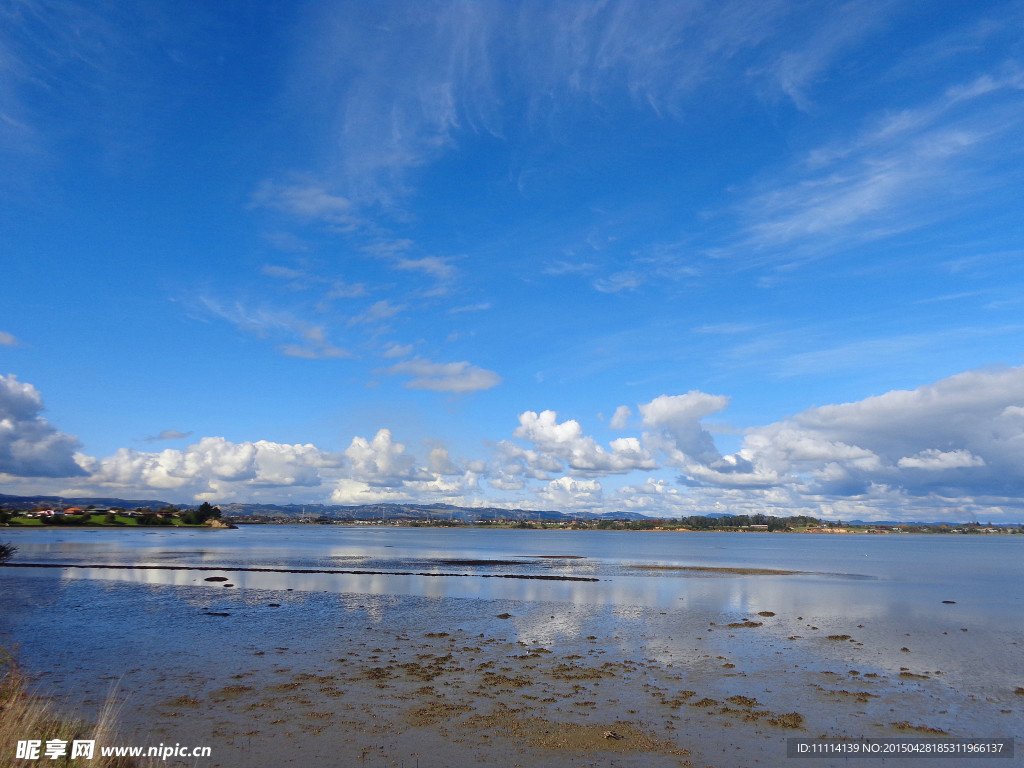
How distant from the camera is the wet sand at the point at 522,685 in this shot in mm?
16047

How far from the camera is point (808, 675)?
936 inches

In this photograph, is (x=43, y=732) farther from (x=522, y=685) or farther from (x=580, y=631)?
(x=580, y=631)

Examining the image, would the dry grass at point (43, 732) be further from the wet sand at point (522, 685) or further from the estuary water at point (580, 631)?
the estuary water at point (580, 631)

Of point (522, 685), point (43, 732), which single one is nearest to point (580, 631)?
point (522, 685)

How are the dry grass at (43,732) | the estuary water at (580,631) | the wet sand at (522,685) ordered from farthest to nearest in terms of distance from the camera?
1. the estuary water at (580,631)
2. the wet sand at (522,685)
3. the dry grass at (43,732)

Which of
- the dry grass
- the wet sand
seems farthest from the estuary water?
the dry grass

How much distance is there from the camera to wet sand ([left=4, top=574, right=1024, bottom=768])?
16047mm

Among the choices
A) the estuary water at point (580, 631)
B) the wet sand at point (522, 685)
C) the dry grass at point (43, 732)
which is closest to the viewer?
the dry grass at point (43, 732)

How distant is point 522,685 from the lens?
21500 mm

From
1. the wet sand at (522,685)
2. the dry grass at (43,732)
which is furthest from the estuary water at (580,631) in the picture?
the dry grass at (43,732)

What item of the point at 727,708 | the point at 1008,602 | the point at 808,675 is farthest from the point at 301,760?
the point at 1008,602

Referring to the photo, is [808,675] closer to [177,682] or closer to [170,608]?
[177,682]

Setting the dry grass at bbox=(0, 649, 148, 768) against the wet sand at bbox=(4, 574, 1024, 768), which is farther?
the wet sand at bbox=(4, 574, 1024, 768)

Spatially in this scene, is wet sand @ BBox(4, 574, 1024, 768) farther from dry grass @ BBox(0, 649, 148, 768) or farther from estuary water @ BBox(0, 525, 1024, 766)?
dry grass @ BBox(0, 649, 148, 768)
